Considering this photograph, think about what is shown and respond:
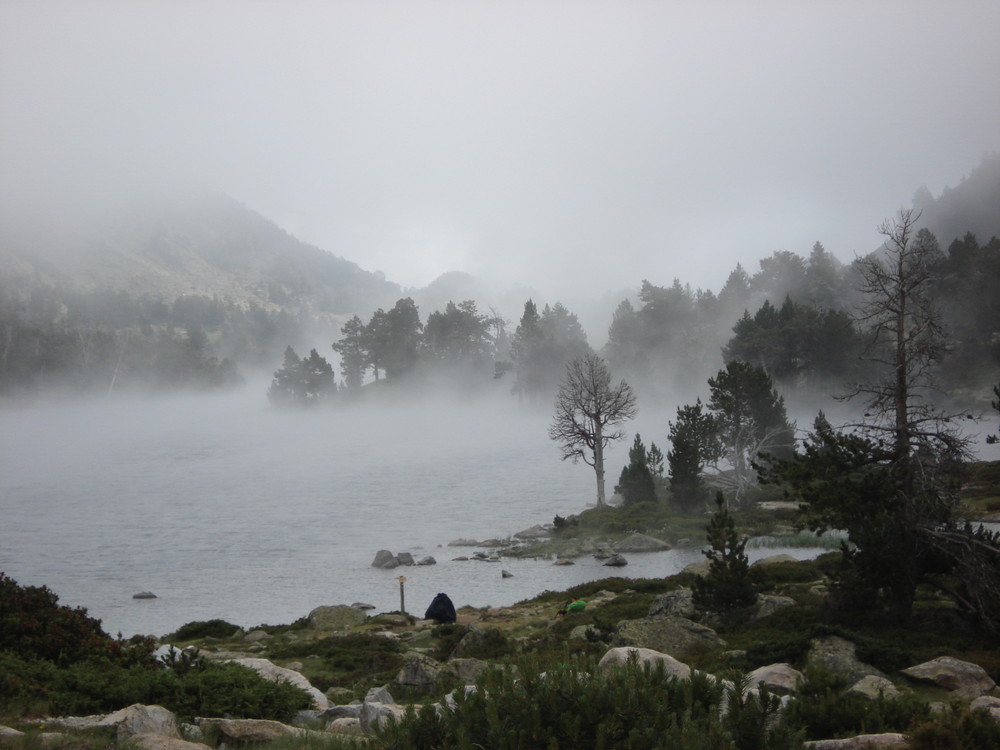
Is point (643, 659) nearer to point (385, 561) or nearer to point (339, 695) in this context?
point (339, 695)

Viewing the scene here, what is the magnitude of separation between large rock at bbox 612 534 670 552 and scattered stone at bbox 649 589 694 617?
20.0 meters

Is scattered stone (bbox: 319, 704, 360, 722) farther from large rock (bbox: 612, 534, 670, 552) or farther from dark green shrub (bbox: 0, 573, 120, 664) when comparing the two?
large rock (bbox: 612, 534, 670, 552)

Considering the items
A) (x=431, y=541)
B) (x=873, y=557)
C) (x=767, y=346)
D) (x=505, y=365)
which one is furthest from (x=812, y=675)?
(x=505, y=365)

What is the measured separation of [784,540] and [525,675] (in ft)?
115

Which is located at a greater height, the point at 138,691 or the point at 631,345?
the point at 631,345

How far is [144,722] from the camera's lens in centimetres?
853

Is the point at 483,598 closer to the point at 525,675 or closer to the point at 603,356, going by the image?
the point at 525,675

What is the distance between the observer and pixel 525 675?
21.9 ft

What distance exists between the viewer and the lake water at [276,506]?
35.0 m

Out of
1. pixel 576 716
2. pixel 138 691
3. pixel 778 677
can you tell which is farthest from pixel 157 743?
pixel 778 677

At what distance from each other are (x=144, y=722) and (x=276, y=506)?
58.2 m

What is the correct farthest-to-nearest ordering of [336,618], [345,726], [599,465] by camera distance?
[599,465] → [336,618] → [345,726]

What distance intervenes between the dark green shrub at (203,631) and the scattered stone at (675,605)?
15531 millimetres

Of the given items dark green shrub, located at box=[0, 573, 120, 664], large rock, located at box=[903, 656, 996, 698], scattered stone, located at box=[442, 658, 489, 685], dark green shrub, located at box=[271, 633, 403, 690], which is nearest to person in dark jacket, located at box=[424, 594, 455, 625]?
dark green shrub, located at box=[271, 633, 403, 690]
